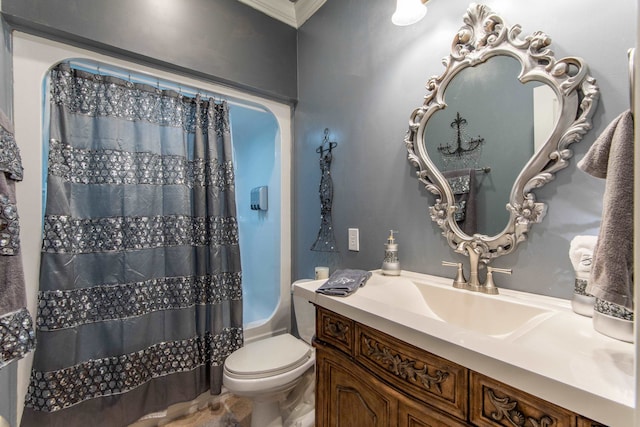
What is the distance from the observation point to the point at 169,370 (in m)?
1.61

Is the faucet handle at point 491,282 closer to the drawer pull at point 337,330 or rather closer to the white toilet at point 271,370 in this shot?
the drawer pull at point 337,330

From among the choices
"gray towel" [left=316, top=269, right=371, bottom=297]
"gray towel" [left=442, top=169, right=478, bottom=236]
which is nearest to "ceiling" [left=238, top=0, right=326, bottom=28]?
"gray towel" [left=442, top=169, right=478, bottom=236]

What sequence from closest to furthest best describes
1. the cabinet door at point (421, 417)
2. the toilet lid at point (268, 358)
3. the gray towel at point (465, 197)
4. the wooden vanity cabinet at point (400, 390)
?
the wooden vanity cabinet at point (400, 390) → the cabinet door at point (421, 417) → the gray towel at point (465, 197) → the toilet lid at point (268, 358)

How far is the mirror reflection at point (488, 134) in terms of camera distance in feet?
3.14

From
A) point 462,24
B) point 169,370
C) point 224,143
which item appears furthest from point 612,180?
point 169,370

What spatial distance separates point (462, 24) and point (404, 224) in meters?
0.88

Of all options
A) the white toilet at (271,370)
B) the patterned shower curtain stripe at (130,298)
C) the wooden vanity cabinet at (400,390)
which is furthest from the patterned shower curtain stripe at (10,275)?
the wooden vanity cabinet at (400,390)

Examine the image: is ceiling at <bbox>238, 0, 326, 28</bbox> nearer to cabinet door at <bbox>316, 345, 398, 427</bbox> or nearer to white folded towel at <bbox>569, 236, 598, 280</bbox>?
white folded towel at <bbox>569, 236, 598, 280</bbox>

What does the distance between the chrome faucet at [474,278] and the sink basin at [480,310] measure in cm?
3

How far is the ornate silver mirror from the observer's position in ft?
2.89

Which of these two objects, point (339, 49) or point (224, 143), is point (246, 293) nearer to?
point (224, 143)

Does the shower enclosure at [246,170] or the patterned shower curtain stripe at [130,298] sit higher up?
the shower enclosure at [246,170]

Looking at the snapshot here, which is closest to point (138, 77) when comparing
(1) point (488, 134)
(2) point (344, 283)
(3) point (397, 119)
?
(3) point (397, 119)

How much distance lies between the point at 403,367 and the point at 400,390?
0.07m
